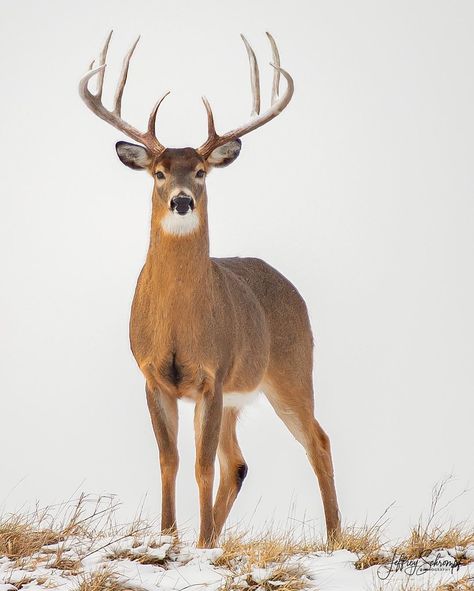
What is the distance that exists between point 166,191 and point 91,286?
2224 inches

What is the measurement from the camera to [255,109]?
11688 millimetres

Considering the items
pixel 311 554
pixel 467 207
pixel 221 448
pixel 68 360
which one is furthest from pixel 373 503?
pixel 467 207

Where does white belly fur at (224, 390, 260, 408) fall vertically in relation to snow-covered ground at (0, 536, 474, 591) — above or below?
above

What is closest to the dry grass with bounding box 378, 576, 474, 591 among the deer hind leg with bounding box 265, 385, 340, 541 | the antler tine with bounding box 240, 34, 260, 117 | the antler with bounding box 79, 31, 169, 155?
the deer hind leg with bounding box 265, 385, 340, 541

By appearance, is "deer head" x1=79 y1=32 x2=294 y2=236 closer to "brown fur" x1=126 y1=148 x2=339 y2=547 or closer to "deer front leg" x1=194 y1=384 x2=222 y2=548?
"brown fur" x1=126 y1=148 x2=339 y2=547

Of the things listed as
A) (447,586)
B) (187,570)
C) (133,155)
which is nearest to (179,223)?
(133,155)

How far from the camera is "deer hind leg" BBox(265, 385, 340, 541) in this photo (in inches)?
470

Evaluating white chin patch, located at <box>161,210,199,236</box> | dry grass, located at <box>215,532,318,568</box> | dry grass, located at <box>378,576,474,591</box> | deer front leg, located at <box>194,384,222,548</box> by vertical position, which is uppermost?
white chin patch, located at <box>161,210,199,236</box>

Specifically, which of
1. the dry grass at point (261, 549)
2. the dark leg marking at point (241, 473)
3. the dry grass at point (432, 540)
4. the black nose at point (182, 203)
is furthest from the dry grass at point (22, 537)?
the dark leg marking at point (241, 473)

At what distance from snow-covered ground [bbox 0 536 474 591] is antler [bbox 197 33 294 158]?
144 inches

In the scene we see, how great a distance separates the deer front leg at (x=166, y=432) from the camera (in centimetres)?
1032

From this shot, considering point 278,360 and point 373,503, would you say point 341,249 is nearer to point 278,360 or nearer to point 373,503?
point 373,503

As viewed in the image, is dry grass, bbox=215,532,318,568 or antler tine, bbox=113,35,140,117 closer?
dry grass, bbox=215,532,318,568

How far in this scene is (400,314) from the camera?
46125 millimetres
